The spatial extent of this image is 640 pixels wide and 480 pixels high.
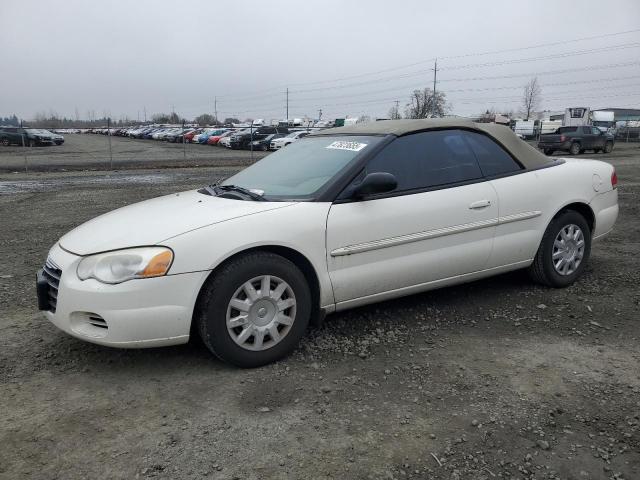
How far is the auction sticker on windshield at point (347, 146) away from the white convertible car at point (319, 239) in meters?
0.01

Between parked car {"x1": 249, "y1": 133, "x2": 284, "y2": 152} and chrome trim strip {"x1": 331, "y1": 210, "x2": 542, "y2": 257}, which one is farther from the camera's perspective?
parked car {"x1": 249, "y1": 133, "x2": 284, "y2": 152}

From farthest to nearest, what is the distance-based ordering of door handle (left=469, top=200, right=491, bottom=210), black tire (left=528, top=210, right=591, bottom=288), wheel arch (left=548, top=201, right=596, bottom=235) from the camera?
1. wheel arch (left=548, top=201, right=596, bottom=235)
2. black tire (left=528, top=210, right=591, bottom=288)
3. door handle (left=469, top=200, right=491, bottom=210)

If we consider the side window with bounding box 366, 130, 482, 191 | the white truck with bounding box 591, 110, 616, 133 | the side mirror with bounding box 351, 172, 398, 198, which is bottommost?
the side mirror with bounding box 351, 172, 398, 198

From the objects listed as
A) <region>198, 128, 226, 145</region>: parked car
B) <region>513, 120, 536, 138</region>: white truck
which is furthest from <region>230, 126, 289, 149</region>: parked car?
<region>513, 120, 536, 138</region>: white truck

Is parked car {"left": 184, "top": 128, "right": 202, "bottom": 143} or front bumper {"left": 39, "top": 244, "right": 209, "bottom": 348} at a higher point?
parked car {"left": 184, "top": 128, "right": 202, "bottom": 143}

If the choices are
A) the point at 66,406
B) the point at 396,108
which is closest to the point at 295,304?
the point at 66,406

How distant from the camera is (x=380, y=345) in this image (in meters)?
3.78

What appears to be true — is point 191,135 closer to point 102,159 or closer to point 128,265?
point 102,159

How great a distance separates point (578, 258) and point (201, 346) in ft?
11.1

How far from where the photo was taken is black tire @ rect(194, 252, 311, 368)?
3260mm

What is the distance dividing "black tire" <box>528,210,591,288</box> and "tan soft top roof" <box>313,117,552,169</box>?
0.51 metres

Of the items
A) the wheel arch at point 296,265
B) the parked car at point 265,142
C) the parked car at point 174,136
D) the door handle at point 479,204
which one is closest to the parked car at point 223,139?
the parked car at point 265,142

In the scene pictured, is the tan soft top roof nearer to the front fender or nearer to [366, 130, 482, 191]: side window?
[366, 130, 482, 191]: side window

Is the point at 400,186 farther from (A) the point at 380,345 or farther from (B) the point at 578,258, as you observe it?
(B) the point at 578,258
